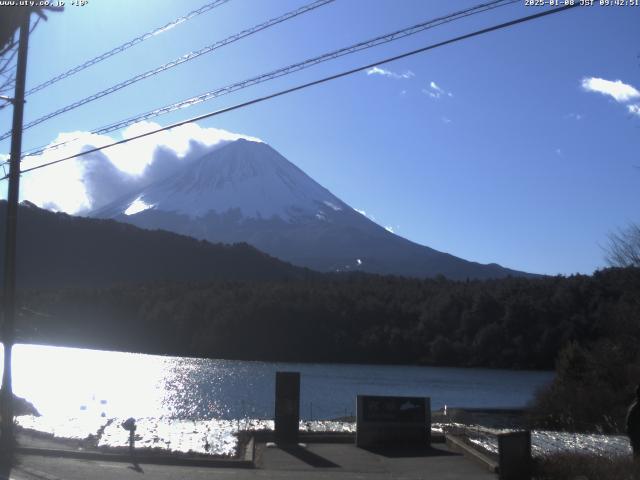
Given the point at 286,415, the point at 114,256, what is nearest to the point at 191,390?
the point at 286,415

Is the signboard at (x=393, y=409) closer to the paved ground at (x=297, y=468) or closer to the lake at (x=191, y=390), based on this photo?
the paved ground at (x=297, y=468)

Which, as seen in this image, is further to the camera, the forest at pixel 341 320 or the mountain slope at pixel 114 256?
the mountain slope at pixel 114 256

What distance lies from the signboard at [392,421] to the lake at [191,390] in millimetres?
2494

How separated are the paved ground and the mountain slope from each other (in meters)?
97.1

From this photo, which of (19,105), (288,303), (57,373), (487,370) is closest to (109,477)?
(19,105)

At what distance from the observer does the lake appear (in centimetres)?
1712

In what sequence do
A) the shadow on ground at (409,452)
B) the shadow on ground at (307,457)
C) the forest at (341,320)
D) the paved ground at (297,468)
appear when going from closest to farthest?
the paved ground at (297,468), the shadow on ground at (307,457), the shadow on ground at (409,452), the forest at (341,320)

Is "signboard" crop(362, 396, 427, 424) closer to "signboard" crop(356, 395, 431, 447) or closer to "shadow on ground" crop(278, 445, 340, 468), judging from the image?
"signboard" crop(356, 395, 431, 447)

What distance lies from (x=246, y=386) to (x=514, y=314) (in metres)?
33.5

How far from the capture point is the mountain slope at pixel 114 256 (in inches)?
4318

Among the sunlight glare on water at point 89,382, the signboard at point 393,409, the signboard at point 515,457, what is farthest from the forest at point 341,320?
the signboard at point 515,457

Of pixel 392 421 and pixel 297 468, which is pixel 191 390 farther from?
pixel 297 468

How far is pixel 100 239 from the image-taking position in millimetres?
119625

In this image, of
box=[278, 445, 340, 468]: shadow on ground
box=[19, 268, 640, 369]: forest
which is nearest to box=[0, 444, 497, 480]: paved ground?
box=[278, 445, 340, 468]: shadow on ground
